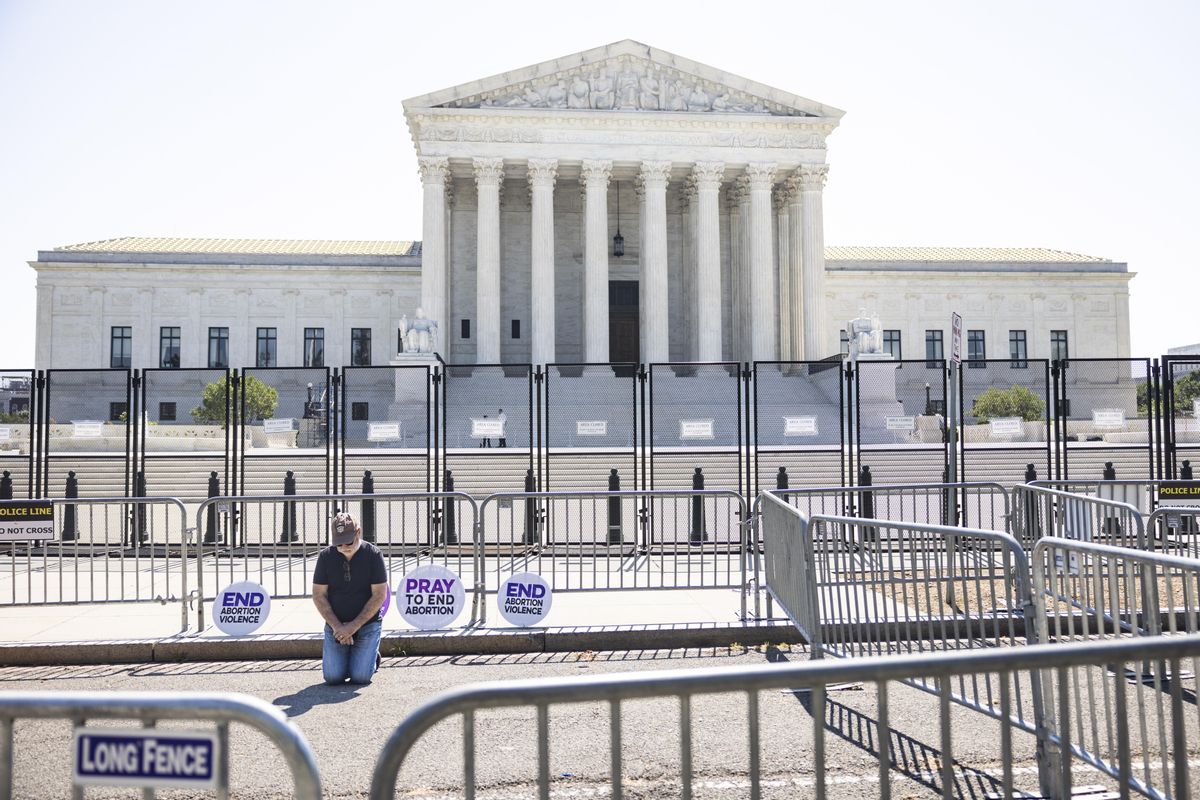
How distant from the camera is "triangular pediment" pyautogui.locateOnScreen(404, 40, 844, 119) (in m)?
46.5

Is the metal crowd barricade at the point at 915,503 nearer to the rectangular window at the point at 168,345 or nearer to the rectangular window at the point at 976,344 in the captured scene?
the rectangular window at the point at 976,344

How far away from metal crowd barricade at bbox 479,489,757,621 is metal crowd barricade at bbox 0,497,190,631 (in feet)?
12.1

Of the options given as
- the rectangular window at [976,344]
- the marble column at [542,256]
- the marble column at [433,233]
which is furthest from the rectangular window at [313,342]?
the rectangular window at [976,344]

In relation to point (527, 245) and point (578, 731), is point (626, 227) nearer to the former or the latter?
point (527, 245)

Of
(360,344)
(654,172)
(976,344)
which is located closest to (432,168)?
(654,172)

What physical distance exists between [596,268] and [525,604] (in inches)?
1523

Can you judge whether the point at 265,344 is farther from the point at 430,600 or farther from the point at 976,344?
the point at 430,600

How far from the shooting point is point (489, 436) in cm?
1805

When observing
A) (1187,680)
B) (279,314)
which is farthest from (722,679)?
(279,314)

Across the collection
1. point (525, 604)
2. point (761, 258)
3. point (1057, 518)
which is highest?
point (761, 258)

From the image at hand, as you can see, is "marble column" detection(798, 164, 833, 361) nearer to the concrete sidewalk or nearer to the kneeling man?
the concrete sidewalk

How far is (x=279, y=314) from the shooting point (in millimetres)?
→ 61125

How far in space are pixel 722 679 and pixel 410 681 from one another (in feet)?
17.8

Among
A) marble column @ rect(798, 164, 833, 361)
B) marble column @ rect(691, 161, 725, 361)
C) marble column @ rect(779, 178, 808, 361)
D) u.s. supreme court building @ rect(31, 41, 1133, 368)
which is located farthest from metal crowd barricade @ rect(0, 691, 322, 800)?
marble column @ rect(779, 178, 808, 361)
